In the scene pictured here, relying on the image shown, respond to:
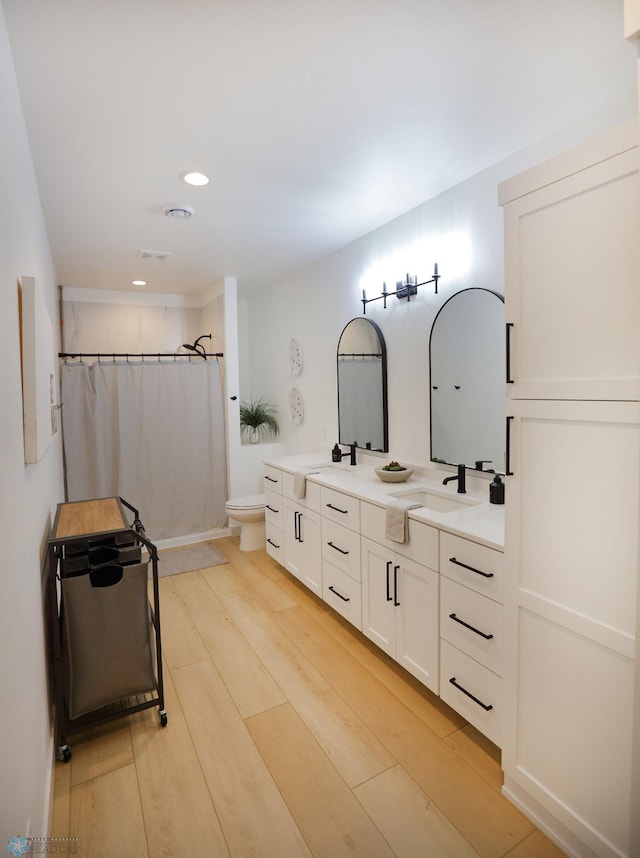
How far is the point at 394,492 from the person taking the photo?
2592 mm

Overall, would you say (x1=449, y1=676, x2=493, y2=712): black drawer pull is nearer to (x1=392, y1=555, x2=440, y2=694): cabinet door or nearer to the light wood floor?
(x1=392, y1=555, x2=440, y2=694): cabinet door

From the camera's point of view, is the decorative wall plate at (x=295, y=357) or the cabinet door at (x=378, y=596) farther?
the decorative wall plate at (x=295, y=357)

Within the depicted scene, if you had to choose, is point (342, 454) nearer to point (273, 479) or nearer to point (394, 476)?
point (273, 479)

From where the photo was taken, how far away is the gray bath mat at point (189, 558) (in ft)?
12.5

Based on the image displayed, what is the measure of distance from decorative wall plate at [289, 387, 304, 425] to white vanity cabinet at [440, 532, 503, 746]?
8.60 feet

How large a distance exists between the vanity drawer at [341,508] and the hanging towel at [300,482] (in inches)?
9.5

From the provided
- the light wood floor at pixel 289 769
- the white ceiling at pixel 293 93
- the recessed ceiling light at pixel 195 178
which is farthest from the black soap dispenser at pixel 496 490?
the recessed ceiling light at pixel 195 178

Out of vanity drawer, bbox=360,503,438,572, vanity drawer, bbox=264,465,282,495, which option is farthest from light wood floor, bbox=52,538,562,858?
vanity drawer, bbox=264,465,282,495

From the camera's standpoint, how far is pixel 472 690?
1.83 metres

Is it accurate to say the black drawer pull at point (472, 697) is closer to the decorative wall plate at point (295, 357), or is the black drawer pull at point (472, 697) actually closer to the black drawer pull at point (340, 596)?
the black drawer pull at point (340, 596)

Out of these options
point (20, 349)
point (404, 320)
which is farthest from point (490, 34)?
point (20, 349)

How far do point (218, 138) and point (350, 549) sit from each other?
2.15 metres

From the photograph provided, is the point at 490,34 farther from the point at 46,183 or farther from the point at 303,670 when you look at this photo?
the point at 303,670

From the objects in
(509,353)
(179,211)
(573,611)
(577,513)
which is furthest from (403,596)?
(179,211)
